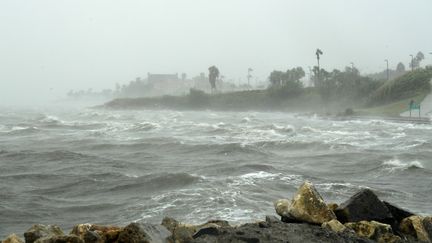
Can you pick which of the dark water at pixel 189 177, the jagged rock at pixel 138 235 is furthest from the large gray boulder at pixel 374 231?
the dark water at pixel 189 177

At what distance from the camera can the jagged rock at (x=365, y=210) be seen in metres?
9.48

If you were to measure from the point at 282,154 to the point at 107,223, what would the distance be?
1589cm

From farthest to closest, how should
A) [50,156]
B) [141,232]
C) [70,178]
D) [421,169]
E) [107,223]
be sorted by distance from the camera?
1. [50,156]
2. [421,169]
3. [70,178]
4. [107,223]
5. [141,232]

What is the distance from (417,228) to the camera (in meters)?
8.97

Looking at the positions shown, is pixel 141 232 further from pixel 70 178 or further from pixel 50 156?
pixel 50 156

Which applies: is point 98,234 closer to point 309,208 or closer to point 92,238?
point 92,238

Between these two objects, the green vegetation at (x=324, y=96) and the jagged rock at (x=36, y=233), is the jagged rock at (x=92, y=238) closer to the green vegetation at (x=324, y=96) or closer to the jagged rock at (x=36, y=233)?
the jagged rock at (x=36, y=233)

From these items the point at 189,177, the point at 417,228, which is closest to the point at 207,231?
the point at 417,228

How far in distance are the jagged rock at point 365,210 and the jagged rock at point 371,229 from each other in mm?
575

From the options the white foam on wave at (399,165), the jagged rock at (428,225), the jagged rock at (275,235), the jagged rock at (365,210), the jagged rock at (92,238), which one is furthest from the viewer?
the white foam on wave at (399,165)

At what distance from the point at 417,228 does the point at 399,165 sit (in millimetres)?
14347

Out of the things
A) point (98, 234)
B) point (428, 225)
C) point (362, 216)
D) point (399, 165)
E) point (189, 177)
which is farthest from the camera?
point (399, 165)

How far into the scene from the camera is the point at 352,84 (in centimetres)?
10188

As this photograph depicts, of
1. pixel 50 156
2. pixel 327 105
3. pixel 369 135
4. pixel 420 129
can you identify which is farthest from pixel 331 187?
pixel 327 105
